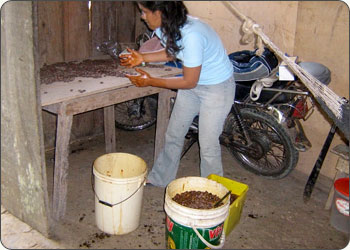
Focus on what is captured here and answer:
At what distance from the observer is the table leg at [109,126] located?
12.9ft

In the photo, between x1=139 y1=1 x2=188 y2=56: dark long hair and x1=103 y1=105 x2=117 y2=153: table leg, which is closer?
x1=139 y1=1 x2=188 y2=56: dark long hair

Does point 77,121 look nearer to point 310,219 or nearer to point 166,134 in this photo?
point 166,134

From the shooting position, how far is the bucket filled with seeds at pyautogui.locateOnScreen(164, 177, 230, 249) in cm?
250

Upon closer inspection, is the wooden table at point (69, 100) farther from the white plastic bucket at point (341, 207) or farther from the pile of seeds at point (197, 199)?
the white plastic bucket at point (341, 207)

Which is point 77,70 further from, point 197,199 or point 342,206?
point 342,206

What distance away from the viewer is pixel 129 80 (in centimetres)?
315

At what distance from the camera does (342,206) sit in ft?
9.91

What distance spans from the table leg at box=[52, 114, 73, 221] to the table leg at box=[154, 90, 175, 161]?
3.40 feet

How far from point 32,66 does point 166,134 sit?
142 cm

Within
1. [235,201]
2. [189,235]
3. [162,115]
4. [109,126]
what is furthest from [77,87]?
[235,201]

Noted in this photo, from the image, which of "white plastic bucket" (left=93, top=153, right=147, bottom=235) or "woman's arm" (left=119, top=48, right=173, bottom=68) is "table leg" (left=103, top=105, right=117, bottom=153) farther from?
"white plastic bucket" (left=93, top=153, right=147, bottom=235)

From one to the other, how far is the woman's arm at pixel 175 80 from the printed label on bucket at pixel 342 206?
4.75ft

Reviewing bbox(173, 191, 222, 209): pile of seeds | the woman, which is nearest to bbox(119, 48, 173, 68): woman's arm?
the woman

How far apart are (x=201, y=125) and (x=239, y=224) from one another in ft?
2.91
